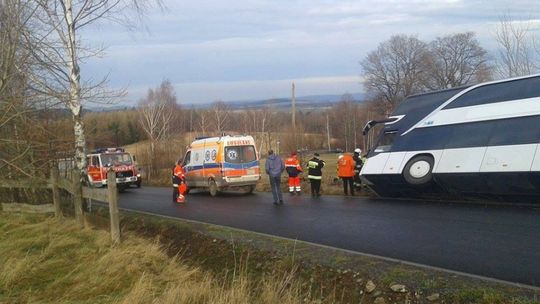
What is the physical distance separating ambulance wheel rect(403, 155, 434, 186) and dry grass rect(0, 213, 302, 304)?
7474 millimetres

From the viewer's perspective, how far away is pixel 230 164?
23.0 meters

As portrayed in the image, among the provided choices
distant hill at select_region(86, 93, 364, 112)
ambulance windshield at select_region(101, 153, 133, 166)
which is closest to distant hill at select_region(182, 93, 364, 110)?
distant hill at select_region(86, 93, 364, 112)

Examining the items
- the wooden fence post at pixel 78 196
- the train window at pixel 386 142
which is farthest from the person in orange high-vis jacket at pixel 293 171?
the wooden fence post at pixel 78 196

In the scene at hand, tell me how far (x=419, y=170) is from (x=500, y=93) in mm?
2855

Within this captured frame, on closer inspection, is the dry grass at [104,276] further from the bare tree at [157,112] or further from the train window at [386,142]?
the bare tree at [157,112]

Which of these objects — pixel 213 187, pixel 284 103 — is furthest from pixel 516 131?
pixel 284 103

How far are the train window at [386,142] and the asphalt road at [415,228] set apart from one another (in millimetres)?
1512

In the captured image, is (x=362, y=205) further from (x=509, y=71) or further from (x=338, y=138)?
(x=338, y=138)

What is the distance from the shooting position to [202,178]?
24.5 metres

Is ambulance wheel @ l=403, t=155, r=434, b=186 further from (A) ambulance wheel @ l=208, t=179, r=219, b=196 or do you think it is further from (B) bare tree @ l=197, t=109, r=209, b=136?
(B) bare tree @ l=197, t=109, r=209, b=136

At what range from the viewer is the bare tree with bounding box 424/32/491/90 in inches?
3083

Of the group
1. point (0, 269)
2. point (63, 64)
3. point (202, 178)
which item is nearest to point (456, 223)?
point (0, 269)

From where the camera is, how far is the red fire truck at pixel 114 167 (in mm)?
31716

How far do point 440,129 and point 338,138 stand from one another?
84938 millimetres
